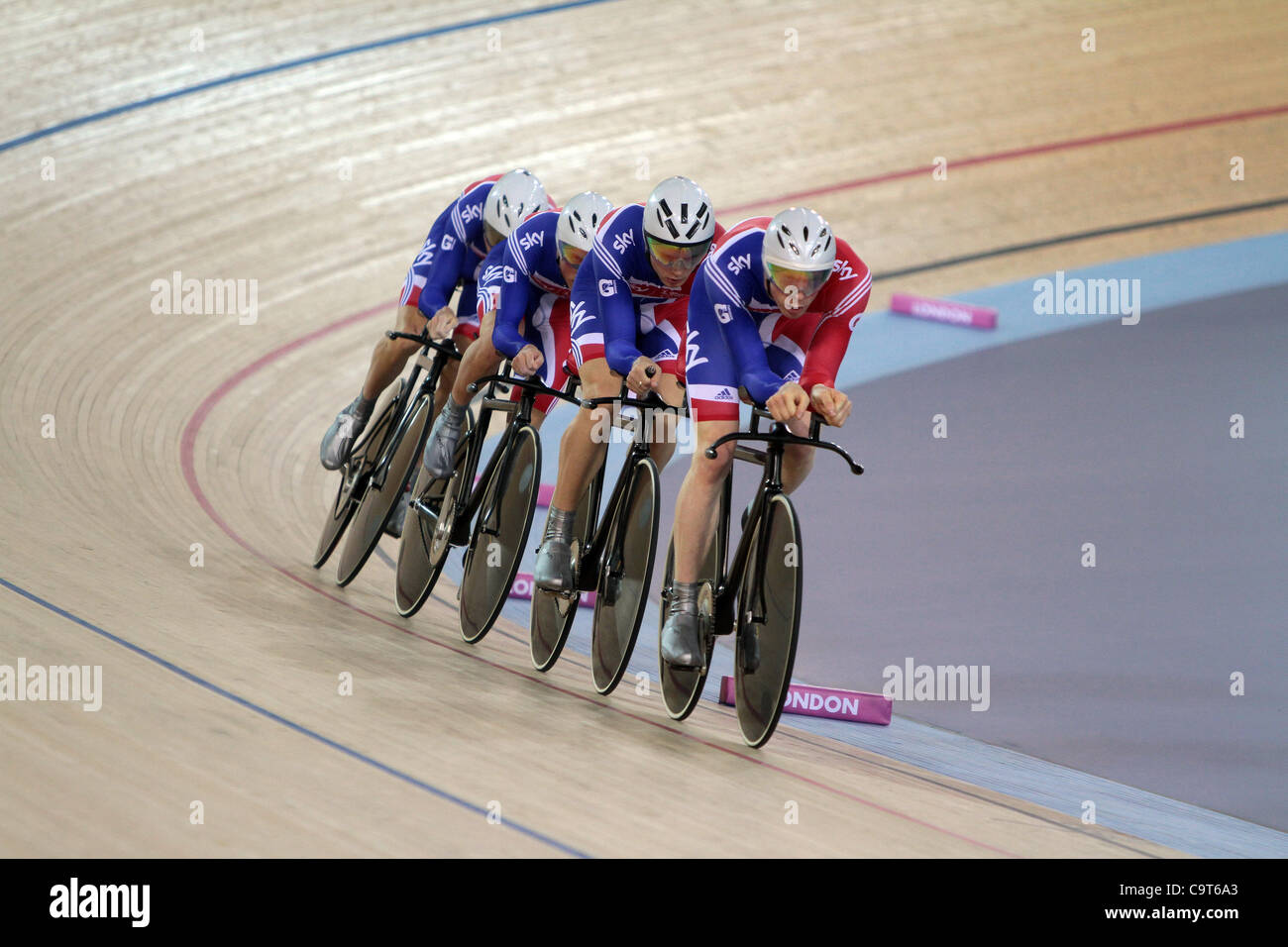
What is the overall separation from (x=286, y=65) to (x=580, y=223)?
587 centimetres

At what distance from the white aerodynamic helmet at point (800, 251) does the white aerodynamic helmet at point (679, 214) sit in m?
0.29

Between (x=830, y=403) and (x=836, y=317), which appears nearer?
(x=830, y=403)

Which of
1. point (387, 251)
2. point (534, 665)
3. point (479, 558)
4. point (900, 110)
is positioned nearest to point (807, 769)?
point (534, 665)

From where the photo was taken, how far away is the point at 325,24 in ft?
30.0

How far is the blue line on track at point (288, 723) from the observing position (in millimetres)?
2238

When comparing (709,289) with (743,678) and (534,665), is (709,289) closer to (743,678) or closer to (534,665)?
(743,678)

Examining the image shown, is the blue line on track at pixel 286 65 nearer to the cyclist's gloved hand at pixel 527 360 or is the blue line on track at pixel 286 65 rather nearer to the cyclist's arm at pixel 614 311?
the cyclist's gloved hand at pixel 527 360

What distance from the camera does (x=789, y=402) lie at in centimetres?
284

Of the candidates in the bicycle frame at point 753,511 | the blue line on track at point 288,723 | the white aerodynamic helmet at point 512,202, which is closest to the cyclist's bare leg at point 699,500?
the bicycle frame at point 753,511

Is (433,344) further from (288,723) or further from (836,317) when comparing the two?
(288,723)

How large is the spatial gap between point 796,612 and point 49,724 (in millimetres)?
1435

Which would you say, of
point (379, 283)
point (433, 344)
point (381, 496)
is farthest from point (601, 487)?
point (379, 283)

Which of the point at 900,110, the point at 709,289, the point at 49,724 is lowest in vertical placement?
the point at 49,724

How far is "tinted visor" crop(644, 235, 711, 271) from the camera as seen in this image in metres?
3.21
